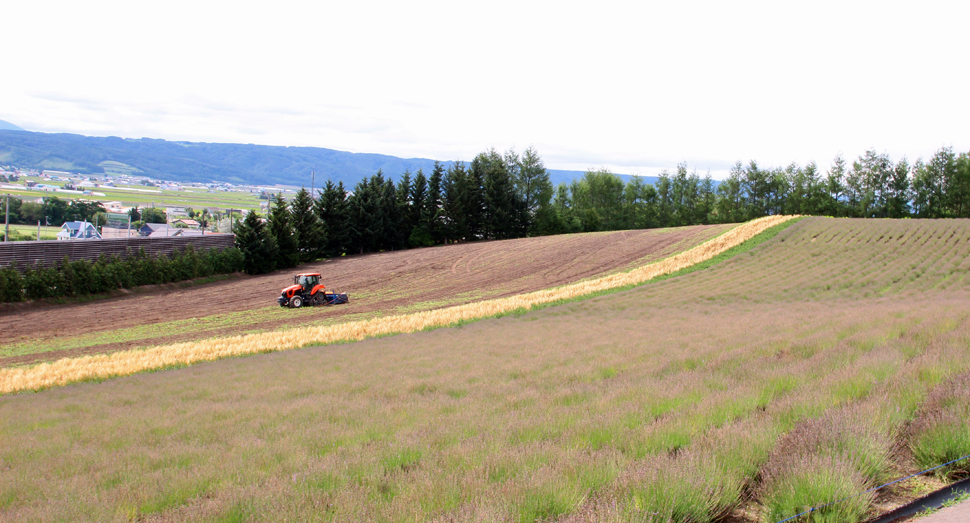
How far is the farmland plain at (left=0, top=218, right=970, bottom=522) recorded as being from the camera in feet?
15.2

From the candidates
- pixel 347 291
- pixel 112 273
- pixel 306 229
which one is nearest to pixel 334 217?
pixel 306 229

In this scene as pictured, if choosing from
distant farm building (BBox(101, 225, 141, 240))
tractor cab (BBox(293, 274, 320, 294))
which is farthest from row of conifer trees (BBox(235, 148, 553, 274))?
distant farm building (BBox(101, 225, 141, 240))

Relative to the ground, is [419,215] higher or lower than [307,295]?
higher

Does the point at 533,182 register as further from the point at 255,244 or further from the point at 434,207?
the point at 255,244

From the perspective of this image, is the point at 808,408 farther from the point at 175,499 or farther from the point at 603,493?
the point at 175,499

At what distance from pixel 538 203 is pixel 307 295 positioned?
188 feet

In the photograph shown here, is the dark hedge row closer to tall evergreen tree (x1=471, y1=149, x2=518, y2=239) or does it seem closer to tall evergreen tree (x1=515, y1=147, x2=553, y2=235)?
tall evergreen tree (x1=471, y1=149, x2=518, y2=239)

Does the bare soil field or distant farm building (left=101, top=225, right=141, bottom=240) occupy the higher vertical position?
distant farm building (left=101, top=225, right=141, bottom=240)

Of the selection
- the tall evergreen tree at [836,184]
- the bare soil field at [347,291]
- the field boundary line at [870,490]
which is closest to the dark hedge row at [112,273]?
the bare soil field at [347,291]

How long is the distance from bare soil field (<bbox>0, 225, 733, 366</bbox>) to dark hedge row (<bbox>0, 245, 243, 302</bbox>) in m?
1.11

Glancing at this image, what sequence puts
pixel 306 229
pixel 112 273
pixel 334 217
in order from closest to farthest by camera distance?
pixel 112 273 → pixel 306 229 → pixel 334 217

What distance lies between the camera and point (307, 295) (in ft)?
120

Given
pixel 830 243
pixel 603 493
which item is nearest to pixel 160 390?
pixel 603 493

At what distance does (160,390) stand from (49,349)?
15.8m
